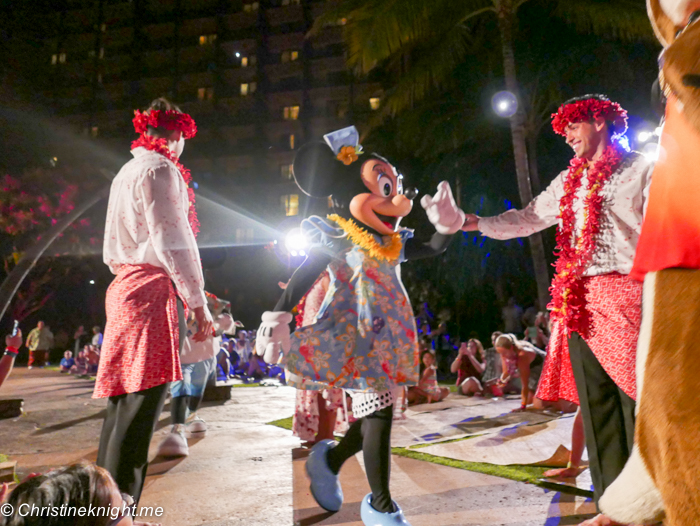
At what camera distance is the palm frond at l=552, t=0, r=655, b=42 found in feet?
28.2

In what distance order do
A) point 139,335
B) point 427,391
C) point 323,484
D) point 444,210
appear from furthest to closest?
1. point 427,391
2. point 444,210
3. point 323,484
4. point 139,335

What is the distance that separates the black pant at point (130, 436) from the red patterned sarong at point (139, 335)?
0.05 meters

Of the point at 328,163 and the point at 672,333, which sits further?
the point at 328,163

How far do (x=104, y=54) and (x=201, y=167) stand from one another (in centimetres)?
1173

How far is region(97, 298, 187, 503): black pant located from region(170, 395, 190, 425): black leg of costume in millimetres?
2161

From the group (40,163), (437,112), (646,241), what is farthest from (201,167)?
(646,241)

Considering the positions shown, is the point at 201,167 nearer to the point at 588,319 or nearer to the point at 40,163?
the point at 40,163

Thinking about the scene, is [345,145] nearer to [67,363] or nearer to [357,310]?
[357,310]

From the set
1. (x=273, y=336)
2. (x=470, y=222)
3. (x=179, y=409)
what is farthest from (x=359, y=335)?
(x=179, y=409)

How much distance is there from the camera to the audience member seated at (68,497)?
129 cm

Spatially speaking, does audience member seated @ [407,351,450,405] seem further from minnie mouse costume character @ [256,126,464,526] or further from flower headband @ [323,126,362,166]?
flower headband @ [323,126,362,166]

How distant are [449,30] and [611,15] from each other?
274cm

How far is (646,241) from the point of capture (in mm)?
1198

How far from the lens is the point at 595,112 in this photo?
8.18ft
